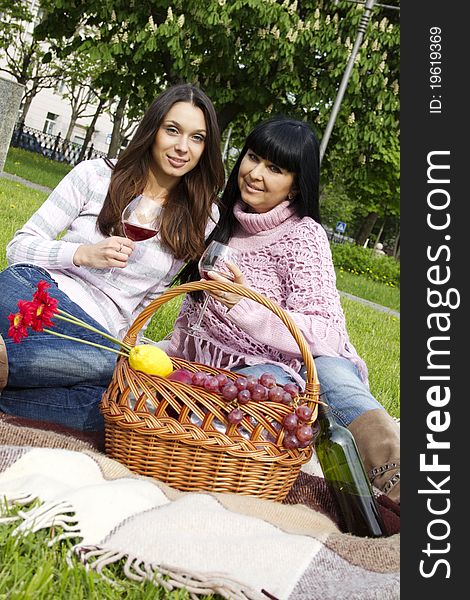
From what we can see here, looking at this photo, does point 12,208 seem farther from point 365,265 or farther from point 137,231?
point 365,265

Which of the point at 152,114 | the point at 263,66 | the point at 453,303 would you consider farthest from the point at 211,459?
the point at 263,66

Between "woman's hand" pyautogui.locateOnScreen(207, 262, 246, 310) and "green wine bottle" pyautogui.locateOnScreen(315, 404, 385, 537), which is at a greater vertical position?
"woman's hand" pyautogui.locateOnScreen(207, 262, 246, 310)

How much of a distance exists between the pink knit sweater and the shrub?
16759 mm

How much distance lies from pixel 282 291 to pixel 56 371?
1187 millimetres

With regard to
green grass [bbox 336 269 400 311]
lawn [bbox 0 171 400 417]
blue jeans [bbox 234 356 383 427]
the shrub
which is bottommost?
green grass [bbox 336 269 400 311]

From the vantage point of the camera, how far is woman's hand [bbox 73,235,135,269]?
3289 mm

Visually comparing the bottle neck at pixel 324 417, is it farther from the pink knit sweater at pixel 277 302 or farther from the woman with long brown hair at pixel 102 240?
the woman with long brown hair at pixel 102 240

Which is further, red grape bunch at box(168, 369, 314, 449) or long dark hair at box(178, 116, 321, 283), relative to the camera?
long dark hair at box(178, 116, 321, 283)

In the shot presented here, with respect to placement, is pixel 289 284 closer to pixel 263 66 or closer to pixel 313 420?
pixel 313 420

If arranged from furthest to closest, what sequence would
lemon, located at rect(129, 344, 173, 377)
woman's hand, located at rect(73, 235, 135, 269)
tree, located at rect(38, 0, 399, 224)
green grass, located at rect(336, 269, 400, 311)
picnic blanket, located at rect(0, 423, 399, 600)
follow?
green grass, located at rect(336, 269, 400, 311), tree, located at rect(38, 0, 399, 224), woman's hand, located at rect(73, 235, 135, 269), lemon, located at rect(129, 344, 173, 377), picnic blanket, located at rect(0, 423, 399, 600)

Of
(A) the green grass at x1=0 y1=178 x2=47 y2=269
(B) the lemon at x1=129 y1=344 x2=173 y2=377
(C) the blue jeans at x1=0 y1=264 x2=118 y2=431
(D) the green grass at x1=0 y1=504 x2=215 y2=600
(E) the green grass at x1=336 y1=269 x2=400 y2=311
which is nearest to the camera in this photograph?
(D) the green grass at x1=0 y1=504 x2=215 y2=600

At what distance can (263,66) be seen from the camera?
16.0 m

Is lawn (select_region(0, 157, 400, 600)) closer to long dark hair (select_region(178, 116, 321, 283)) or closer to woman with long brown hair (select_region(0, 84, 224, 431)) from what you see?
woman with long brown hair (select_region(0, 84, 224, 431))

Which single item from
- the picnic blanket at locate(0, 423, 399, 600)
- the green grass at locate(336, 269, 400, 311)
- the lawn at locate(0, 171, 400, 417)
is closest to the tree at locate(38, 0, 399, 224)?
the green grass at locate(336, 269, 400, 311)
